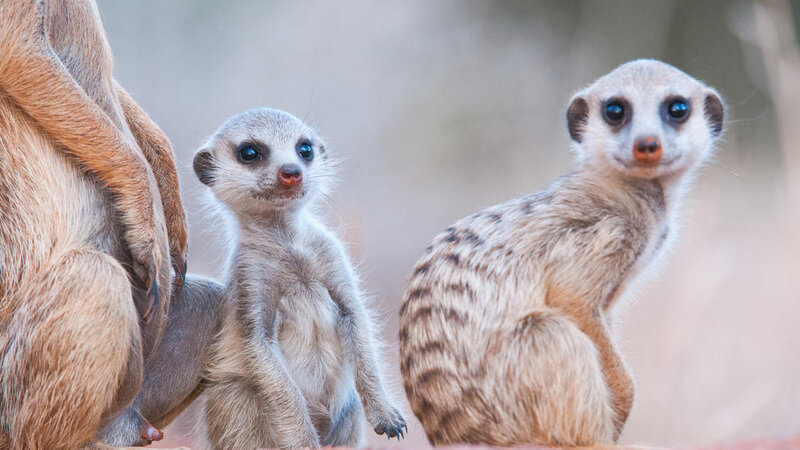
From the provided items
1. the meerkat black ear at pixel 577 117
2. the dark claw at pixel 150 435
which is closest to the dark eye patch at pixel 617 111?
the meerkat black ear at pixel 577 117

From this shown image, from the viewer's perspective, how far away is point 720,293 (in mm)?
5129

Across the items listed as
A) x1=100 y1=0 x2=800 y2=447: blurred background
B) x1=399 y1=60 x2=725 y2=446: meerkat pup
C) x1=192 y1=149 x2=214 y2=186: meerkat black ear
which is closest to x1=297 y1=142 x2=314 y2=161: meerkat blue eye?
x1=192 y1=149 x2=214 y2=186: meerkat black ear

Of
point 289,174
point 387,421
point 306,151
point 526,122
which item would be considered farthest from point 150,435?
point 526,122

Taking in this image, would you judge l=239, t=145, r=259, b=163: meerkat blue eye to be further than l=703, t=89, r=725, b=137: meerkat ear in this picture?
Yes

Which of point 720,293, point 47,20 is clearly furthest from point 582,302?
point 720,293

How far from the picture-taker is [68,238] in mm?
2418

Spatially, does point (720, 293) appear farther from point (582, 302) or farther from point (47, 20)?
point (47, 20)

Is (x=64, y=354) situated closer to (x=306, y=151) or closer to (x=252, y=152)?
(x=252, y=152)

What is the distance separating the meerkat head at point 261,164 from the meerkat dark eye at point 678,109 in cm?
108

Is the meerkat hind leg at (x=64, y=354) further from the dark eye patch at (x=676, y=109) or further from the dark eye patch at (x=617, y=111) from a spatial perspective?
the dark eye patch at (x=676, y=109)

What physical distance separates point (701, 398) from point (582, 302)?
9.29 feet

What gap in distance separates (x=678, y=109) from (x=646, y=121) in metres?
0.12

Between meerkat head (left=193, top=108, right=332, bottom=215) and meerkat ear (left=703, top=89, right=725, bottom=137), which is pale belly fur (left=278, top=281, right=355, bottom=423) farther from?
meerkat ear (left=703, top=89, right=725, bottom=137)

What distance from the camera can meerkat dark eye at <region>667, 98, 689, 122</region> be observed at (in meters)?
2.51
